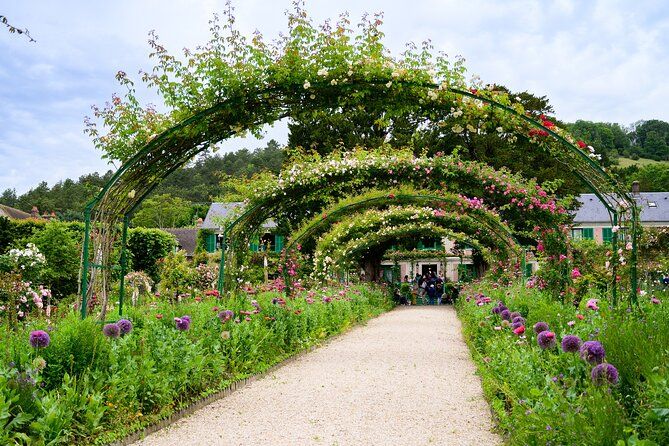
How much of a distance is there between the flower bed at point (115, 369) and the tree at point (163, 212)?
46394mm

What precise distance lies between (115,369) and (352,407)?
75.4 inches

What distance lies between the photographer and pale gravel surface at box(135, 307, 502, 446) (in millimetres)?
4262

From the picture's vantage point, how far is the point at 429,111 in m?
6.57

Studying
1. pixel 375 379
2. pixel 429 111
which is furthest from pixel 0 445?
pixel 429 111

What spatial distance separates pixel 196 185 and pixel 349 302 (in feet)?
135

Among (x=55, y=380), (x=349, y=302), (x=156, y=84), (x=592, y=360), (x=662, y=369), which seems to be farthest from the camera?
(x=349, y=302)

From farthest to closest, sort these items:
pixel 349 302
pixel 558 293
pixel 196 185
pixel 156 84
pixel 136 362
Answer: pixel 196 185 < pixel 349 302 < pixel 558 293 < pixel 156 84 < pixel 136 362

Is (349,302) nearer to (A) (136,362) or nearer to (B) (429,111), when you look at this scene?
(B) (429,111)

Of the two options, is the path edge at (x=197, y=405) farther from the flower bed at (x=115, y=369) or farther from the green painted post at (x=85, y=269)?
the green painted post at (x=85, y=269)

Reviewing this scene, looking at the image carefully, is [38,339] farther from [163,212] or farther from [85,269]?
[163,212]

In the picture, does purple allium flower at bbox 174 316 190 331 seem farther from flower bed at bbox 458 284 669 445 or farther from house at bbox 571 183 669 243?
house at bbox 571 183 669 243

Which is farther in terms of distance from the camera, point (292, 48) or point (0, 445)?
point (292, 48)

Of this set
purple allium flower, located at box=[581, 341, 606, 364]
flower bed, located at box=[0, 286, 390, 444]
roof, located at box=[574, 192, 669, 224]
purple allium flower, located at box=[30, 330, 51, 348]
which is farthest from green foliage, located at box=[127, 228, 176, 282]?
roof, located at box=[574, 192, 669, 224]

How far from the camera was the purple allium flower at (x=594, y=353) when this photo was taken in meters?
3.05
